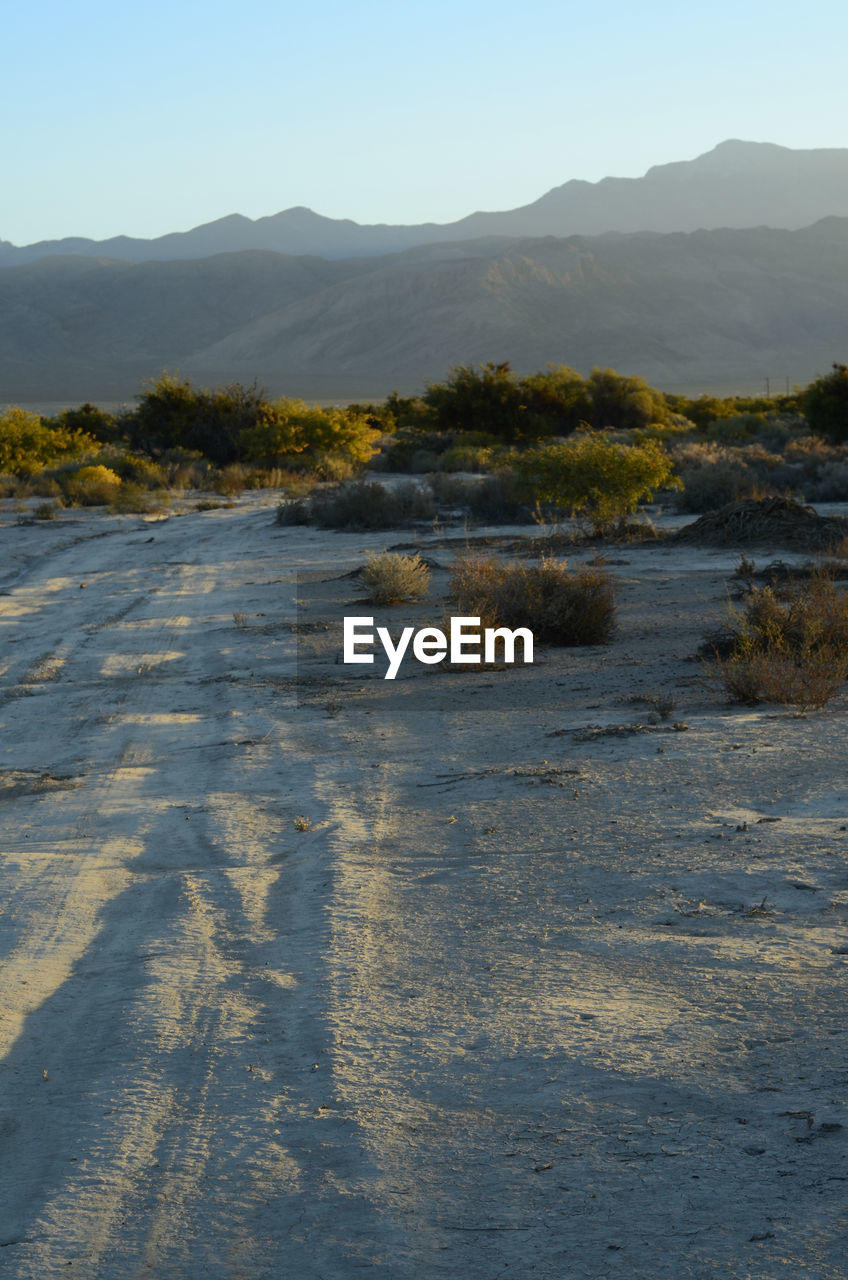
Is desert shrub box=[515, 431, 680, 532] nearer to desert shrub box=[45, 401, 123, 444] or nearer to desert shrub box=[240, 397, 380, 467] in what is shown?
desert shrub box=[240, 397, 380, 467]

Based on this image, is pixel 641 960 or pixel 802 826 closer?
pixel 641 960

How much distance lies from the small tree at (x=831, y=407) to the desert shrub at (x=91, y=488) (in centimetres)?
2068

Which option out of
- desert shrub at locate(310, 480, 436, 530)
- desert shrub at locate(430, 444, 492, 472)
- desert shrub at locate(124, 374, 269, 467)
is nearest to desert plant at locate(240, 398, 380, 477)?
desert shrub at locate(124, 374, 269, 467)

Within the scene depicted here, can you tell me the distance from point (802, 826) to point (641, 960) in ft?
6.70

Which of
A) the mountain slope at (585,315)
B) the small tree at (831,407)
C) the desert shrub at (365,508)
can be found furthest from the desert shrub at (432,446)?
the mountain slope at (585,315)

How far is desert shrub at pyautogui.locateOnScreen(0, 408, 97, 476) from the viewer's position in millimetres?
34375

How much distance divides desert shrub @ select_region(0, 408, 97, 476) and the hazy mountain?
251ft

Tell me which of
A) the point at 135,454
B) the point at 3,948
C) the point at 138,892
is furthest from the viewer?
the point at 135,454

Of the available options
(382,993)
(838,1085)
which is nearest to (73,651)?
(382,993)

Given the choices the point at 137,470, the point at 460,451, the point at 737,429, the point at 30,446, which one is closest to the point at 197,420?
the point at 137,470

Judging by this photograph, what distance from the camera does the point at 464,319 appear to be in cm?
13438

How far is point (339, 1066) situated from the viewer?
14.3 ft

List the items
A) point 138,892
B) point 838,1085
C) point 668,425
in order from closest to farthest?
point 838,1085
point 138,892
point 668,425

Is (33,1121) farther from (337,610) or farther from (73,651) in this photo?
(337,610)
